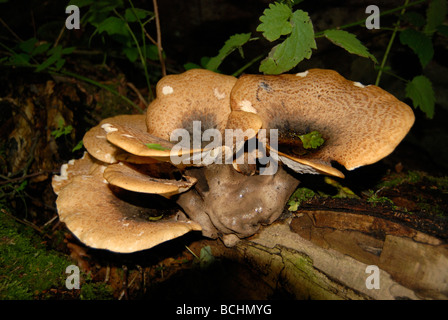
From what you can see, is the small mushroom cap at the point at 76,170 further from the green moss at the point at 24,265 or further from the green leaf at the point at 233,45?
the green leaf at the point at 233,45

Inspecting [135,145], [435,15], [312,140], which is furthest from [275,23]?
[435,15]

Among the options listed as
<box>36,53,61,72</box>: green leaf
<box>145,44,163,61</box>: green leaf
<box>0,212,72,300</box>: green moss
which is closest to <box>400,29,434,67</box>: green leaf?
<box>145,44,163,61</box>: green leaf

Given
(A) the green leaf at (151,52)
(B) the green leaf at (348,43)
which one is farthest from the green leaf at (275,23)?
(A) the green leaf at (151,52)

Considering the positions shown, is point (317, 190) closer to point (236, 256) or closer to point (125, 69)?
point (236, 256)

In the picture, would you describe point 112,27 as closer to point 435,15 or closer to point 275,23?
point 275,23

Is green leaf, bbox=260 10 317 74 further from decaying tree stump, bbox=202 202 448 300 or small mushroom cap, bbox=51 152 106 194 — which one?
small mushroom cap, bbox=51 152 106 194
